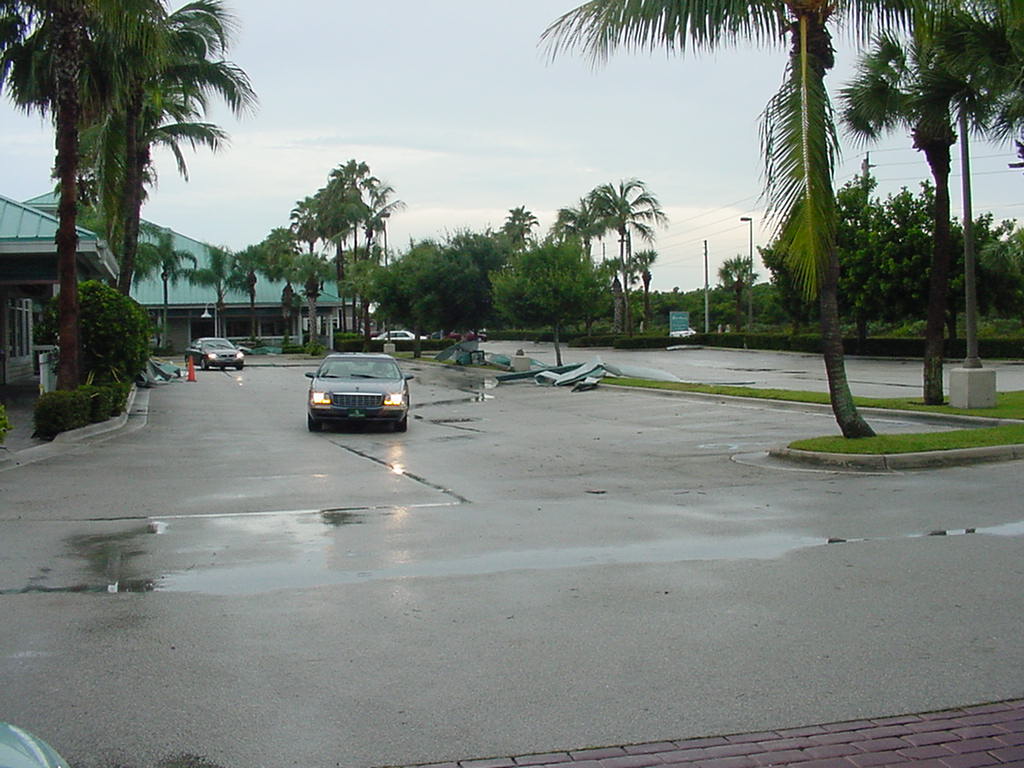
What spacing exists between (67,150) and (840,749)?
17.7 metres

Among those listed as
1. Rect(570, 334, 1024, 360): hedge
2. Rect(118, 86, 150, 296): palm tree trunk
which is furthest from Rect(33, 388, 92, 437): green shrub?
Rect(570, 334, 1024, 360): hedge

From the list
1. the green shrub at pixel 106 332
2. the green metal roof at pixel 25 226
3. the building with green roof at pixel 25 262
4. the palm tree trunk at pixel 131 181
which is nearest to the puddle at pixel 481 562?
the green metal roof at pixel 25 226

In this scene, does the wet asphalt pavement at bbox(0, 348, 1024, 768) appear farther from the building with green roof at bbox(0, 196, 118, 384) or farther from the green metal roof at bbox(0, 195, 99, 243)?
the green metal roof at bbox(0, 195, 99, 243)

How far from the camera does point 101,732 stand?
464 centimetres

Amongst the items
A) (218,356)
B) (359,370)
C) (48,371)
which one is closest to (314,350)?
(218,356)

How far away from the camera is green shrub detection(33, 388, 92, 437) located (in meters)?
17.3

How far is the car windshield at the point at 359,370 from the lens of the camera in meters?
20.4

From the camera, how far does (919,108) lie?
1834 centimetres

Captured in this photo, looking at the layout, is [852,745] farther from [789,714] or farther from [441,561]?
[441,561]

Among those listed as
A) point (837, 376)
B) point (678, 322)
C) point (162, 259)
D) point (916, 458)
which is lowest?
A: point (916, 458)

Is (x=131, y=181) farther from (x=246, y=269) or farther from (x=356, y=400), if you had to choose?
(x=246, y=269)

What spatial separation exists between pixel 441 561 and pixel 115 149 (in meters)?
20.4

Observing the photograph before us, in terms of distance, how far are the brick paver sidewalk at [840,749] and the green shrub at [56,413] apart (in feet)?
49.2

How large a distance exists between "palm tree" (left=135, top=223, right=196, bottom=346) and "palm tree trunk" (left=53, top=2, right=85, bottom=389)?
1806 inches
